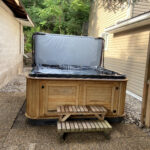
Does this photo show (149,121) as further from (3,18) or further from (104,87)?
(3,18)

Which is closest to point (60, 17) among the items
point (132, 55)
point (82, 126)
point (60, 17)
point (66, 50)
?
point (60, 17)

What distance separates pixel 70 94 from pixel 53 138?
759 millimetres

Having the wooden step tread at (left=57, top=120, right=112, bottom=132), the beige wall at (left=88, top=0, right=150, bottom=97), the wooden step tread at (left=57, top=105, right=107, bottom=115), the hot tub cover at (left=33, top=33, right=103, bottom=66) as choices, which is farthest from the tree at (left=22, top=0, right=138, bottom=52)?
the wooden step tread at (left=57, top=120, right=112, bottom=132)

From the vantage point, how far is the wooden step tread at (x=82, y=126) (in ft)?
7.54

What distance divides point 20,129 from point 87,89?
1.32 metres

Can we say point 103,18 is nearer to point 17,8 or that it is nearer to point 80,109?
point 17,8

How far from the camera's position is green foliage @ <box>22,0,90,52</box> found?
525 inches

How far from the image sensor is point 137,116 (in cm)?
338

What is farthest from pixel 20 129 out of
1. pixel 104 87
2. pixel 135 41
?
pixel 135 41

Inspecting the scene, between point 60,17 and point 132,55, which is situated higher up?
point 60,17

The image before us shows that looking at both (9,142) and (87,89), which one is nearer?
(9,142)

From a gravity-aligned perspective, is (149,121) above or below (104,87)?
below

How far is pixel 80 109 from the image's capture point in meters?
2.57

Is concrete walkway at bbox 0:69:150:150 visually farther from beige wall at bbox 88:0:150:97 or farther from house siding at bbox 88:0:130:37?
house siding at bbox 88:0:130:37
